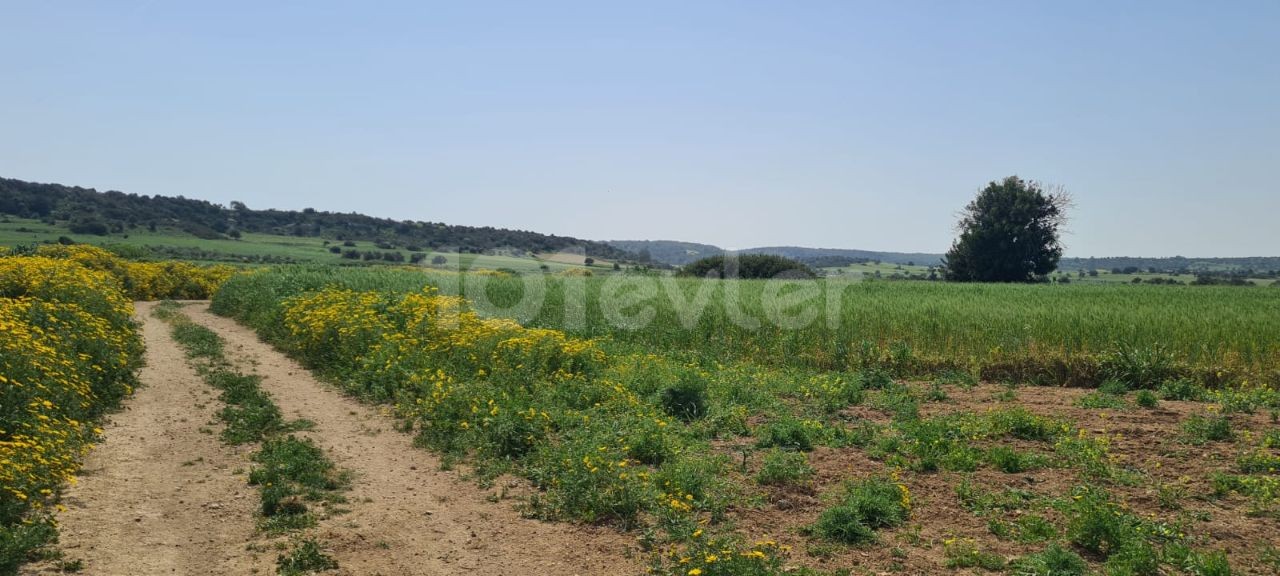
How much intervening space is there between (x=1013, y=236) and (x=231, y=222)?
2854 inches

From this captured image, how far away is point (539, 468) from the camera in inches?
289

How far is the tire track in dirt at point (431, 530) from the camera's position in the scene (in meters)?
5.26

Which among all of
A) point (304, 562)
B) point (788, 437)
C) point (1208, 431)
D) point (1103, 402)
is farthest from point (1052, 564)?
point (1103, 402)

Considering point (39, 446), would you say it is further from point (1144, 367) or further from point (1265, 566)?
point (1144, 367)

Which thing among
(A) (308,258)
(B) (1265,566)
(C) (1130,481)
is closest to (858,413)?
(C) (1130,481)

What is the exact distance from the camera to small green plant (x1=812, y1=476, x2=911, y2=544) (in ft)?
18.0

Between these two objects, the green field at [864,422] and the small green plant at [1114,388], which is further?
the small green plant at [1114,388]

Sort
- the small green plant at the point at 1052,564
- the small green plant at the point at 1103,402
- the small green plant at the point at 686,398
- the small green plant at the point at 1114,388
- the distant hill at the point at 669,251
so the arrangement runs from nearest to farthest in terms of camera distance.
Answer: the small green plant at the point at 1052,564 < the small green plant at the point at 1103,402 < the small green plant at the point at 686,398 < the small green plant at the point at 1114,388 < the distant hill at the point at 669,251

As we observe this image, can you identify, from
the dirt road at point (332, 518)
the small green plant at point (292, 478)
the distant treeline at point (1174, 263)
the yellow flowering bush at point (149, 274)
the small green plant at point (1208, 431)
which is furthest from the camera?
the distant treeline at point (1174, 263)

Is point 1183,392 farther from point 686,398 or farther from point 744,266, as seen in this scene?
point 744,266

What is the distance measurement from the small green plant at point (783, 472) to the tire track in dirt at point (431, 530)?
1665mm

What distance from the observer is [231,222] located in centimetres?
7625

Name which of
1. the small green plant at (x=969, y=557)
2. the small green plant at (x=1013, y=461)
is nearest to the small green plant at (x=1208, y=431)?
the small green plant at (x=1013, y=461)

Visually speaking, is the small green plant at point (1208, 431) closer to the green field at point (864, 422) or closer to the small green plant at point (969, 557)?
the green field at point (864, 422)
